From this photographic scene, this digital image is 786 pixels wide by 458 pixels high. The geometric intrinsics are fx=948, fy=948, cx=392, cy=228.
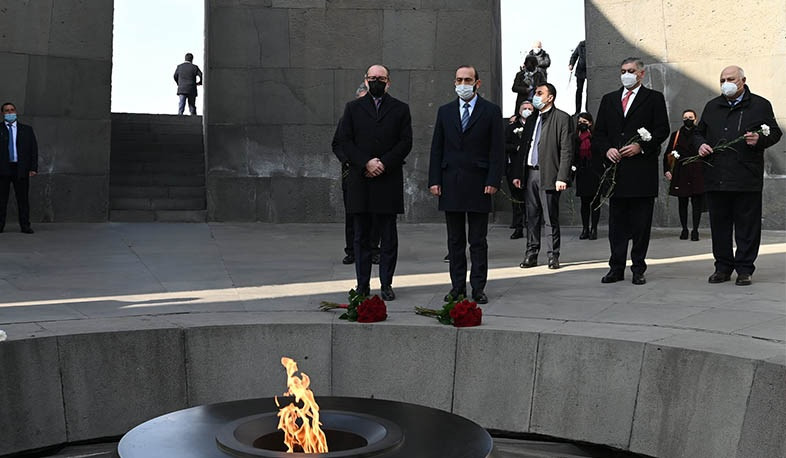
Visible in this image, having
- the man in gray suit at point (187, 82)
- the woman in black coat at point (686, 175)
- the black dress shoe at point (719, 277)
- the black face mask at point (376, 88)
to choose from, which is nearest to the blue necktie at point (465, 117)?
the black face mask at point (376, 88)

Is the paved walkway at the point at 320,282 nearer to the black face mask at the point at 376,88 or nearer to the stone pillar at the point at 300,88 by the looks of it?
the black face mask at the point at 376,88

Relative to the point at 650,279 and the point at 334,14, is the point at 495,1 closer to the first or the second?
the point at 334,14

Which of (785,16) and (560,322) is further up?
(785,16)

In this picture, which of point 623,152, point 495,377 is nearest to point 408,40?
point 623,152

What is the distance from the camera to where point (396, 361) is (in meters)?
6.95

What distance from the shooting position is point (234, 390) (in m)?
6.92

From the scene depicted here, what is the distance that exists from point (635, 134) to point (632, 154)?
0.26 metres

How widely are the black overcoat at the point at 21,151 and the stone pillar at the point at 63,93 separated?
151cm

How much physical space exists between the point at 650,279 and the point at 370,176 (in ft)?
10.2

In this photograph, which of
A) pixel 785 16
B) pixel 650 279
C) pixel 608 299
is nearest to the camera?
pixel 608 299

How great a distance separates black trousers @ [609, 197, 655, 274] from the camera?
359 inches

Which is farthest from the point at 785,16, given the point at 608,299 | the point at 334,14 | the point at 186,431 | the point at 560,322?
the point at 186,431

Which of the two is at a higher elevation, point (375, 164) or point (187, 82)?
point (187, 82)

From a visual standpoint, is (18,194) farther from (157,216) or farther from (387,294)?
(387,294)
